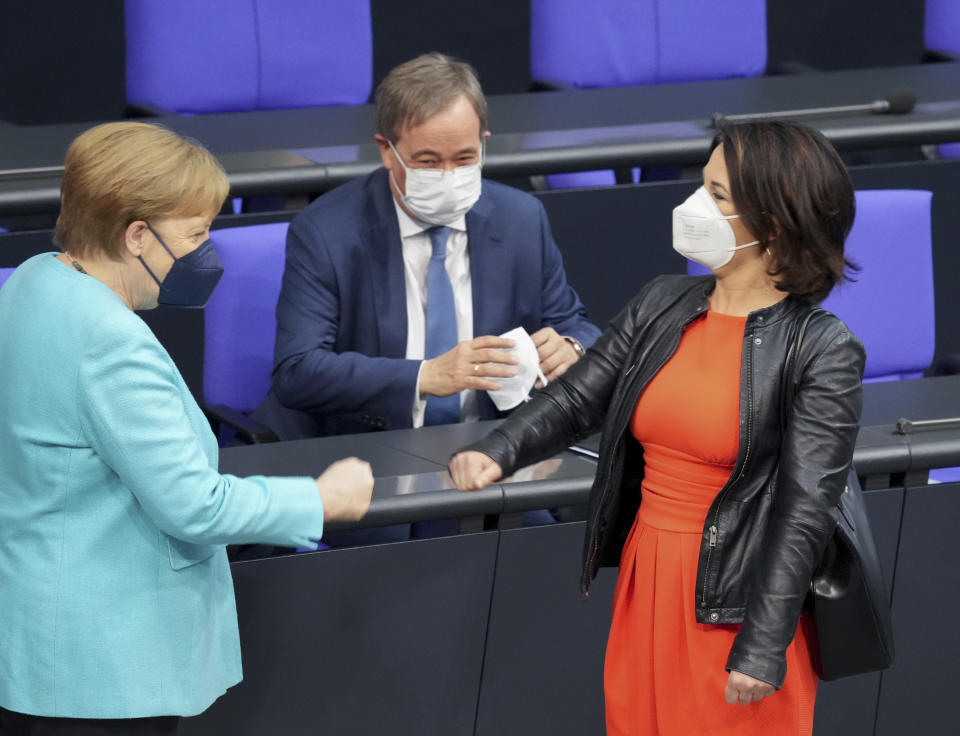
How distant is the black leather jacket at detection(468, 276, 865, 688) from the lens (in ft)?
5.75

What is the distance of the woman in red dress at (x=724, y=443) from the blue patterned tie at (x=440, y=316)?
77cm

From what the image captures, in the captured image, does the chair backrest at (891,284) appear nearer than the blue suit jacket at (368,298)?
No

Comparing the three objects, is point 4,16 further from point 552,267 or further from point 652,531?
point 652,531

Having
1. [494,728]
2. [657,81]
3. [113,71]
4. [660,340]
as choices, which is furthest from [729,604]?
[113,71]

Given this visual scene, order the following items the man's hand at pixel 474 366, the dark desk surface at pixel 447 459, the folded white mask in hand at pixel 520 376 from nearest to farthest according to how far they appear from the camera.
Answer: the dark desk surface at pixel 447 459
the man's hand at pixel 474 366
the folded white mask in hand at pixel 520 376

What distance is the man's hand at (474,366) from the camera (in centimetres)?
250

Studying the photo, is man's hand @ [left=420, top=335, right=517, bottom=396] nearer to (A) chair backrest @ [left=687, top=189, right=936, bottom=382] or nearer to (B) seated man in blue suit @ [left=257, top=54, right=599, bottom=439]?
(B) seated man in blue suit @ [left=257, top=54, right=599, bottom=439]

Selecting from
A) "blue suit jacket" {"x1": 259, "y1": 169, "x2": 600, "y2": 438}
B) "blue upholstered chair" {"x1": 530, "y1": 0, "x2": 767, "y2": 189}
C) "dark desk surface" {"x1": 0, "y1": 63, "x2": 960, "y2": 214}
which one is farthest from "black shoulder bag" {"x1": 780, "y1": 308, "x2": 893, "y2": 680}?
"blue upholstered chair" {"x1": 530, "y1": 0, "x2": 767, "y2": 189}

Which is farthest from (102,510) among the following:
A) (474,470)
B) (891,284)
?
(891,284)

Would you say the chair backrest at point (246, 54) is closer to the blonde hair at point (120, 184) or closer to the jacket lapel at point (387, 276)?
the jacket lapel at point (387, 276)

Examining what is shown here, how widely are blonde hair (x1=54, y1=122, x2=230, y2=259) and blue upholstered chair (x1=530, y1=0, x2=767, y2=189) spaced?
288 centimetres

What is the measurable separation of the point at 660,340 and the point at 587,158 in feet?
5.59

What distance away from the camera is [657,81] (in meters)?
4.70

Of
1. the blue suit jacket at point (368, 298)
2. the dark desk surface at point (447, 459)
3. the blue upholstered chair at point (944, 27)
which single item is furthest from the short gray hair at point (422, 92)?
the blue upholstered chair at point (944, 27)
